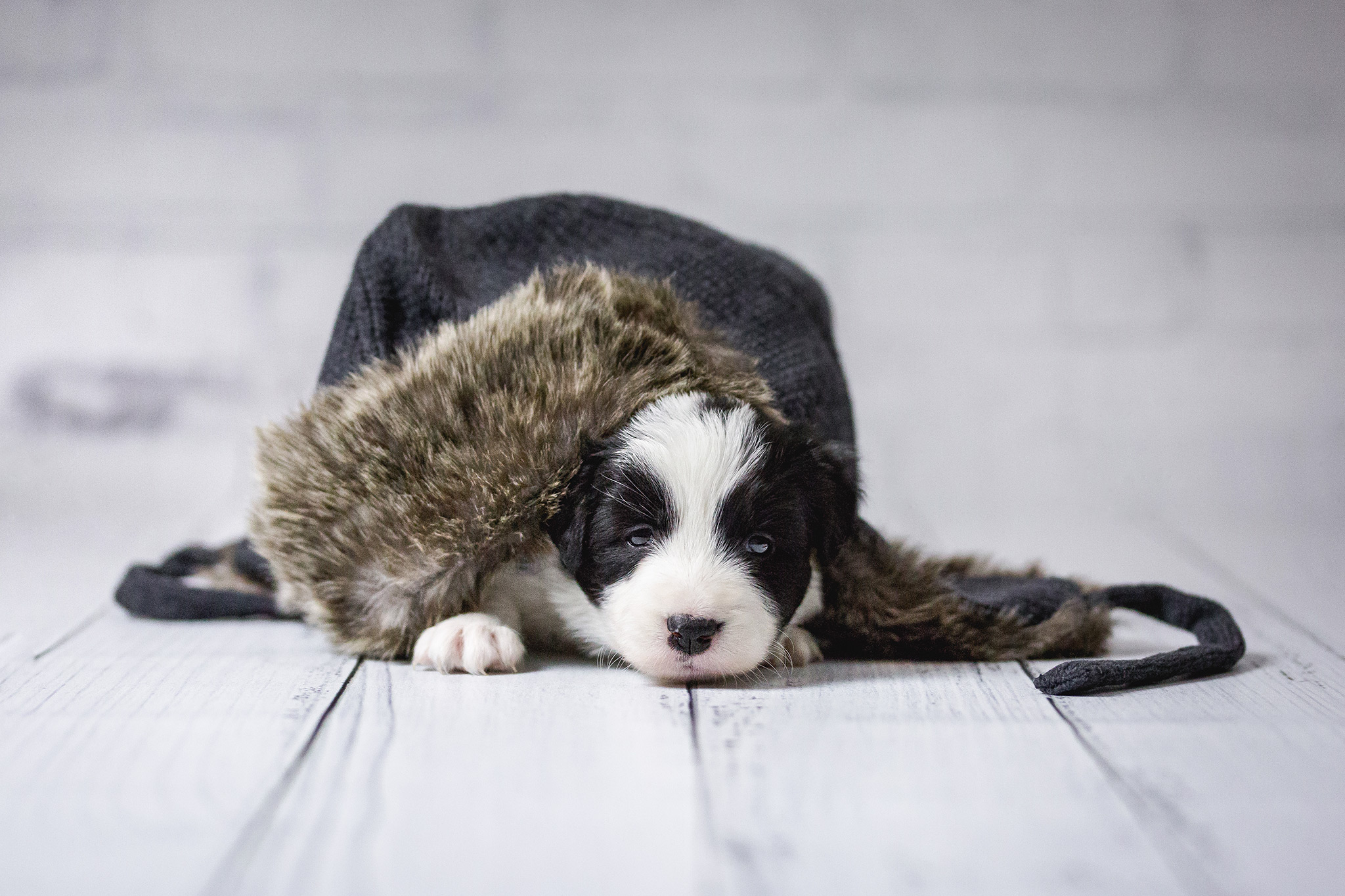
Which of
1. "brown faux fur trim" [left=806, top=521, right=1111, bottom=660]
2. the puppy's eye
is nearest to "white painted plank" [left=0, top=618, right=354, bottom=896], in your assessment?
the puppy's eye

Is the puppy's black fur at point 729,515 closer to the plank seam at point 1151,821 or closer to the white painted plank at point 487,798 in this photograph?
the white painted plank at point 487,798

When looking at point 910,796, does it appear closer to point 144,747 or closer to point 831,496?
point 831,496

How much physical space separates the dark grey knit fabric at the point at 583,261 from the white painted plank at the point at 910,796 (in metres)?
0.42

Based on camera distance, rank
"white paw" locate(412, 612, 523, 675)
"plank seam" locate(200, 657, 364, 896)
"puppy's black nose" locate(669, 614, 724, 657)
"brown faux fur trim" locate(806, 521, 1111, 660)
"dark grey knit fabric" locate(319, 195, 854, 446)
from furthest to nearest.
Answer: "dark grey knit fabric" locate(319, 195, 854, 446) → "brown faux fur trim" locate(806, 521, 1111, 660) → "white paw" locate(412, 612, 523, 675) → "puppy's black nose" locate(669, 614, 724, 657) → "plank seam" locate(200, 657, 364, 896)

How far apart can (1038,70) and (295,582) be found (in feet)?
7.07

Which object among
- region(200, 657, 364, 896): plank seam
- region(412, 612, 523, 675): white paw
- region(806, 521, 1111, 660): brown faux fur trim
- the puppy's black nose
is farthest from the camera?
region(806, 521, 1111, 660): brown faux fur trim

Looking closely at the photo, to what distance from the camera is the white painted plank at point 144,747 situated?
38.4 inches

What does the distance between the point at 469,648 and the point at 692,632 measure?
0.28 m

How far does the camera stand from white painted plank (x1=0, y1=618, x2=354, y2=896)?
0.97 meters

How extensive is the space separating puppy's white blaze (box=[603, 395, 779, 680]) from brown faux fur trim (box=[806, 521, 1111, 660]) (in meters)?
0.18

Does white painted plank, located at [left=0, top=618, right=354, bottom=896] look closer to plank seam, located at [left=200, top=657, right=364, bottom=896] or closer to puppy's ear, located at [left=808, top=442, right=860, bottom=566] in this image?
plank seam, located at [left=200, top=657, right=364, bottom=896]

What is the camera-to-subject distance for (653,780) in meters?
1.15

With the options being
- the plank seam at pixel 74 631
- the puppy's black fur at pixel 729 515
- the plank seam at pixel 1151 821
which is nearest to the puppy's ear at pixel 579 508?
the puppy's black fur at pixel 729 515

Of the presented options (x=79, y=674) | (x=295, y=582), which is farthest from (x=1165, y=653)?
(x=79, y=674)
